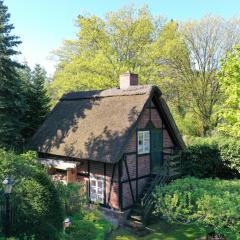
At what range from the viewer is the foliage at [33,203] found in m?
10.4

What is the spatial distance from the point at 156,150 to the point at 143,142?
Result: 1329 mm

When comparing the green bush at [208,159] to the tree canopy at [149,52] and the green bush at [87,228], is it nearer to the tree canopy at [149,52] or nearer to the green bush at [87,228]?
the tree canopy at [149,52]

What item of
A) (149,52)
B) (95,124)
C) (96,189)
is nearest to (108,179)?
(96,189)

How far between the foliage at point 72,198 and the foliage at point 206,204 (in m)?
3.55

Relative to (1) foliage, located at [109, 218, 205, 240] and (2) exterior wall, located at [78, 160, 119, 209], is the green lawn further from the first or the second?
(2) exterior wall, located at [78, 160, 119, 209]

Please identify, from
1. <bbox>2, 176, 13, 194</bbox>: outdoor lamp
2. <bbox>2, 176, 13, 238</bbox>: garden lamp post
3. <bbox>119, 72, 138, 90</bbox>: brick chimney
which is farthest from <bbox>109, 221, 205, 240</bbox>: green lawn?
<bbox>119, 72, 138, 90</bbox>: brick chimney

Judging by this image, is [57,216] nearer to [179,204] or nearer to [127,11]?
[179,204]

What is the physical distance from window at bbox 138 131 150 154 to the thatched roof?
1.46 meters

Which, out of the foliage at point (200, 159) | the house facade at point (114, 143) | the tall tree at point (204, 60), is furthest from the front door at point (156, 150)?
the tall tree at point (204, 60)

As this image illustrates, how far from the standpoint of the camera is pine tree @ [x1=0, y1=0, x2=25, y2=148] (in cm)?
1897

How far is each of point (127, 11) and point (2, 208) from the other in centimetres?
1865

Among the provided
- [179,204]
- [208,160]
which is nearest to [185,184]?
[179,204]

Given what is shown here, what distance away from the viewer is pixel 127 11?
24.8 m

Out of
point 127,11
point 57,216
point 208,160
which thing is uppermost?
point 127,11
